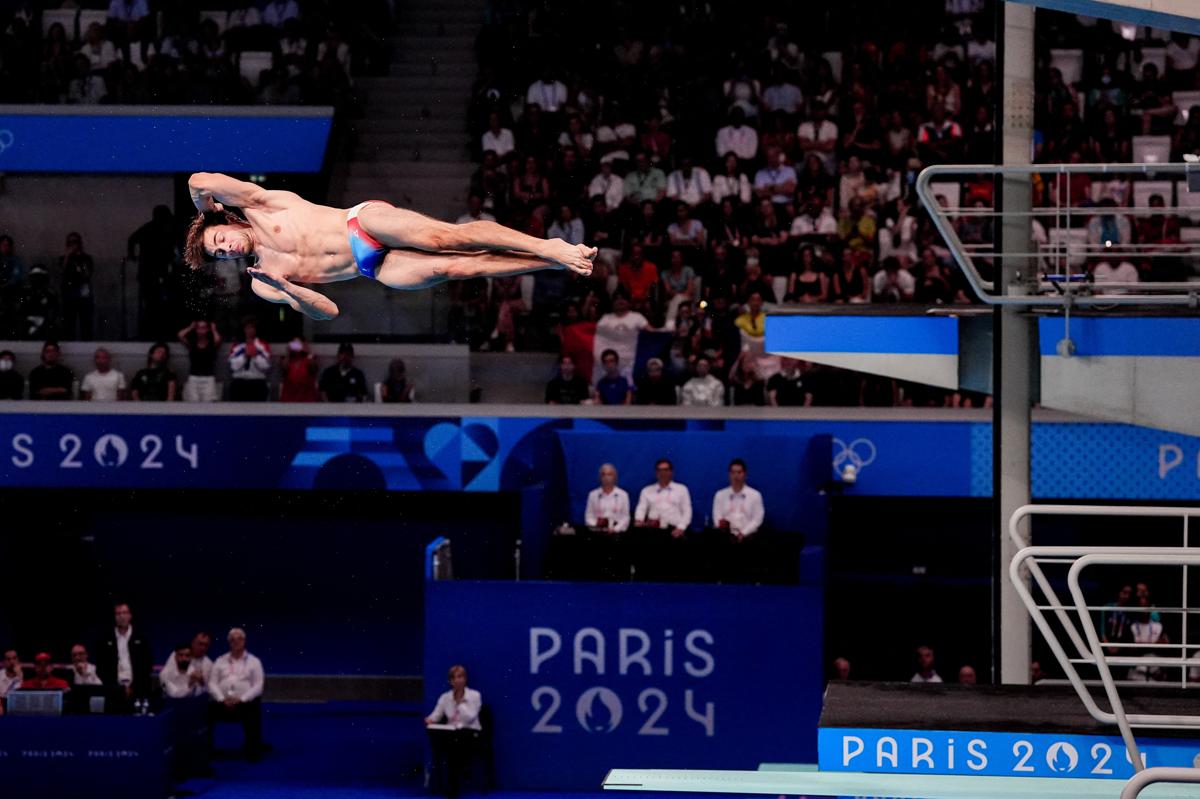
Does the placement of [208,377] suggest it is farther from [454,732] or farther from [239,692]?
[454,732]

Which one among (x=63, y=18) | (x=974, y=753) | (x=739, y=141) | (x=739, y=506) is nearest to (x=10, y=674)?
(x=739, y=506)

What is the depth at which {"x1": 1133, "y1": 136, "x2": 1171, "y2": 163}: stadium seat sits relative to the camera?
629 inches

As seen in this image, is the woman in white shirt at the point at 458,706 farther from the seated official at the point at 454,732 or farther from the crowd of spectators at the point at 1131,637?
the crowd of spectators at the point at 1131,637

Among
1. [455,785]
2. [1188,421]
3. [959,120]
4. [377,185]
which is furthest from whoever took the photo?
[377,185]

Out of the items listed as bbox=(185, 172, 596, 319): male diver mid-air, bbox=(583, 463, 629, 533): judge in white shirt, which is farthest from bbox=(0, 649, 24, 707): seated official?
bbox=(185, 172, 596, 319): male diver mid-air

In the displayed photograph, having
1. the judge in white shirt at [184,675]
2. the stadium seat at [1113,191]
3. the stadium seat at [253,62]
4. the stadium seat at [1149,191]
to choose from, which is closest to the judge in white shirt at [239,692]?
the judge in white shirt at [184,675]

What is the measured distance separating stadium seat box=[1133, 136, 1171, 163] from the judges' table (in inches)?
404

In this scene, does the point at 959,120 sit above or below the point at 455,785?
above

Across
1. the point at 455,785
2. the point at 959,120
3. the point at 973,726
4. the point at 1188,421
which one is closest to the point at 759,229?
the point at 959,120

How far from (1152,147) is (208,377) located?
361 inches

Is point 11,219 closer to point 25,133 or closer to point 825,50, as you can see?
point 25,133

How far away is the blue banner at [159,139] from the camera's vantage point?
16266 mm

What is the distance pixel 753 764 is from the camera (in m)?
13.3

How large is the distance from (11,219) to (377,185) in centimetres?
381
